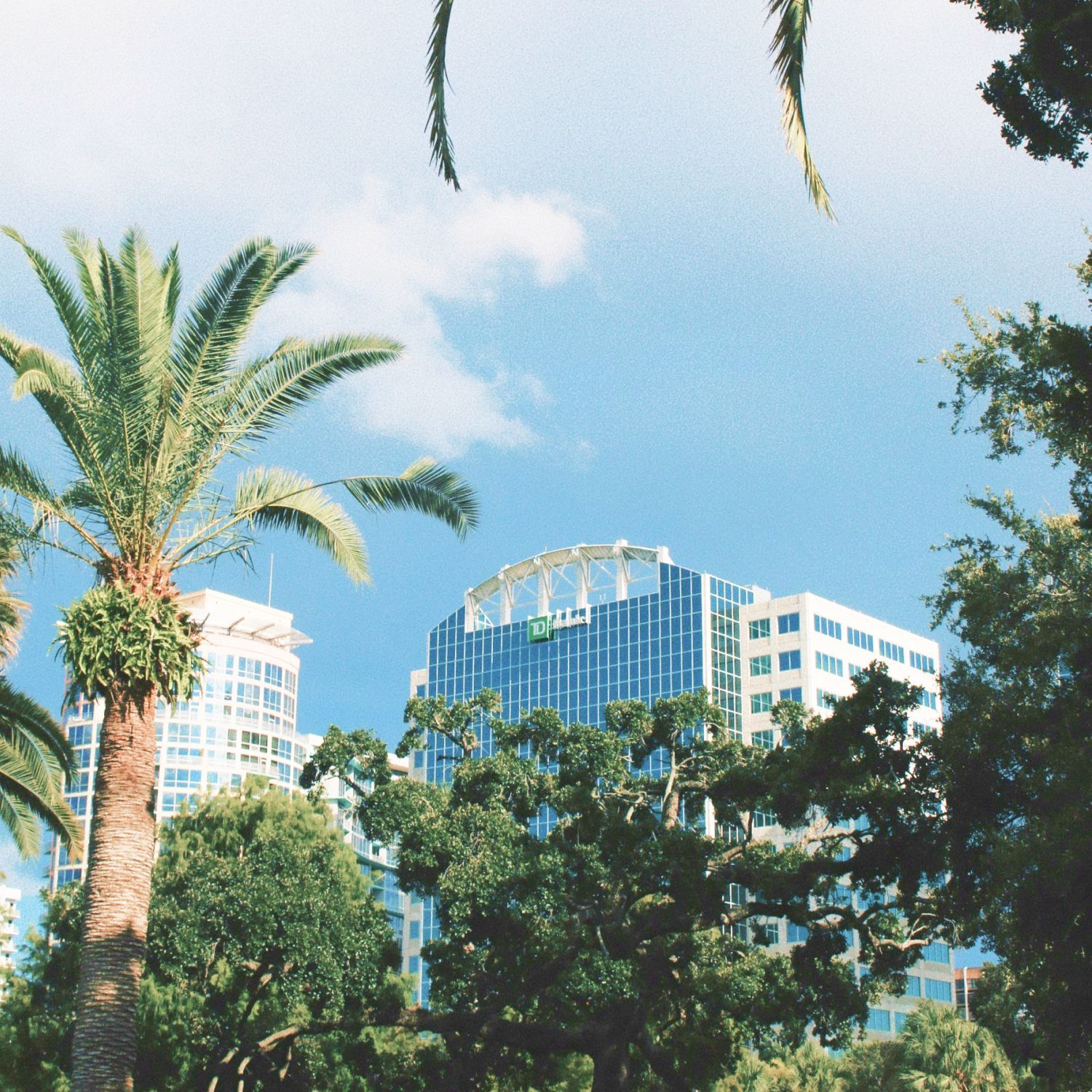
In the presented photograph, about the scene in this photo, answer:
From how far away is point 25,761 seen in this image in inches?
878

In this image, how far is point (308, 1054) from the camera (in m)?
29.8

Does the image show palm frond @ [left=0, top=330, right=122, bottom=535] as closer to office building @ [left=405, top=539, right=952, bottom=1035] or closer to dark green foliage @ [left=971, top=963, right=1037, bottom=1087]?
dark green foliage @ [left=971, top=963, right=1037, bottom=1087]

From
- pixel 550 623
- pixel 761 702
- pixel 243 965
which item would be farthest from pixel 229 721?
pixel 243 965

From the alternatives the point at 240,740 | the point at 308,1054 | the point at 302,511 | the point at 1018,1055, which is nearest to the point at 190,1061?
the point at 308,1054

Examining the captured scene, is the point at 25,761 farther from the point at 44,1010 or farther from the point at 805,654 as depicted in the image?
the point at 805,654

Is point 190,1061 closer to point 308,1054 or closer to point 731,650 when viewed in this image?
point 308,1054

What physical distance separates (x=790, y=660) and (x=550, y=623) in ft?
58.4

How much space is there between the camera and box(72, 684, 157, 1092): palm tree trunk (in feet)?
53.5

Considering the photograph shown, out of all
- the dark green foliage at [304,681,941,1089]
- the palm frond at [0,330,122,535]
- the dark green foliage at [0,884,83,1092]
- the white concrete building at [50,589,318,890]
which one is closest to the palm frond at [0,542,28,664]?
the palm frond at [0,330,122,535]

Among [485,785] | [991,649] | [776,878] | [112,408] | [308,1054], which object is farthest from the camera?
[308,1054]

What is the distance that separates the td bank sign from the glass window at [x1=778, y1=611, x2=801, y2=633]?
47.5 ft

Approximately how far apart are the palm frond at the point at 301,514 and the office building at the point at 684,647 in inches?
3038

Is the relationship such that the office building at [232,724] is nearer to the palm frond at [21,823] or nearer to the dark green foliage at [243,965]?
the dark green foliage at [243,965]

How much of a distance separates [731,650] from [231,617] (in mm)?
46409
